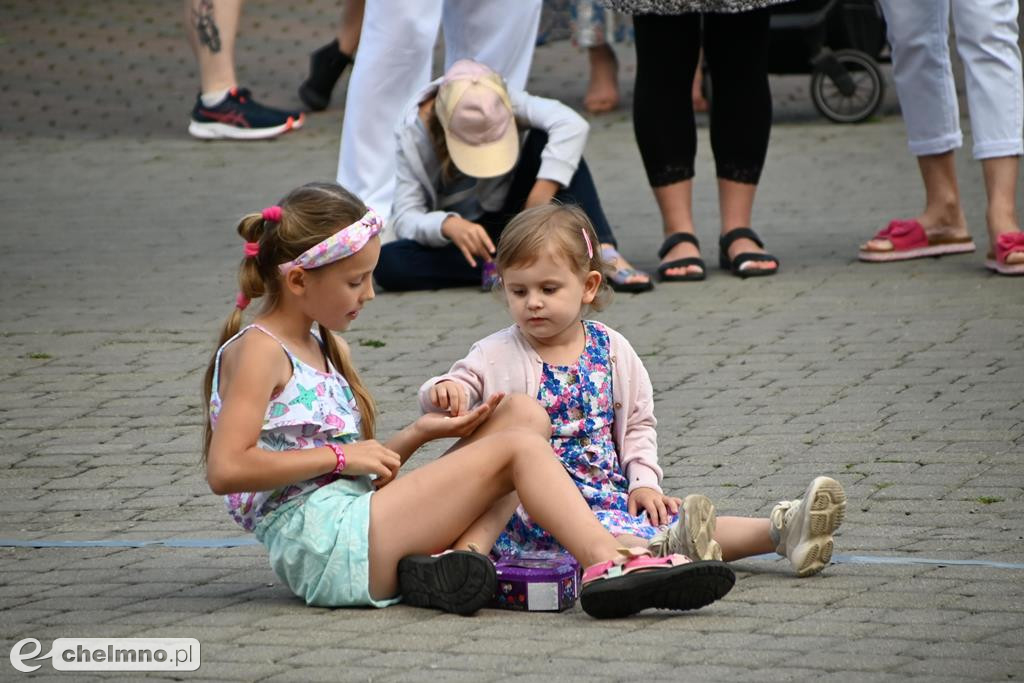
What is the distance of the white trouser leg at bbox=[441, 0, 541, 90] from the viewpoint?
7.69 m

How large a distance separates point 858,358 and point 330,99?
6.33 metres

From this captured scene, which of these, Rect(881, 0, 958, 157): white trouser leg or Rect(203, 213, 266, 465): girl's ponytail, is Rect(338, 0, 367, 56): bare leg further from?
Rect(203, 213, 266, 465): girl's ponytail

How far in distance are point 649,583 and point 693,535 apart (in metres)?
0.29

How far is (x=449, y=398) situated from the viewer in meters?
4.13

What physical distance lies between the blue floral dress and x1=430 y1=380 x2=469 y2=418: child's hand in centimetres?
23

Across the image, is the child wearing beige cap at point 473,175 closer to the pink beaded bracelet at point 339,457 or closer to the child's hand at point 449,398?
the child's hand at point 449,398

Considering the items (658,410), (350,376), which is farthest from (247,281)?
(658,410)

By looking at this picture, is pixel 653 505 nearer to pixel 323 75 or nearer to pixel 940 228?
pixel 940 228

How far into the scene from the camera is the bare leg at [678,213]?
7305mm

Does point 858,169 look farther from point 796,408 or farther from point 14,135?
point 14,135

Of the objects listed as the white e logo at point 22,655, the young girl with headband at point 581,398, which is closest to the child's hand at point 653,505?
the young girl with headband at point 581,398

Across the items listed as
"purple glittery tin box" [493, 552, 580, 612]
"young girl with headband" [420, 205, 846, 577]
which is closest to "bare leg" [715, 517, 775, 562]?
"young girl with headband" [420, 205, 846, 577]

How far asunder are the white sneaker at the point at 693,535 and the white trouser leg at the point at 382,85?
12.3 feet

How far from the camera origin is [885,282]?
722 centimetres
